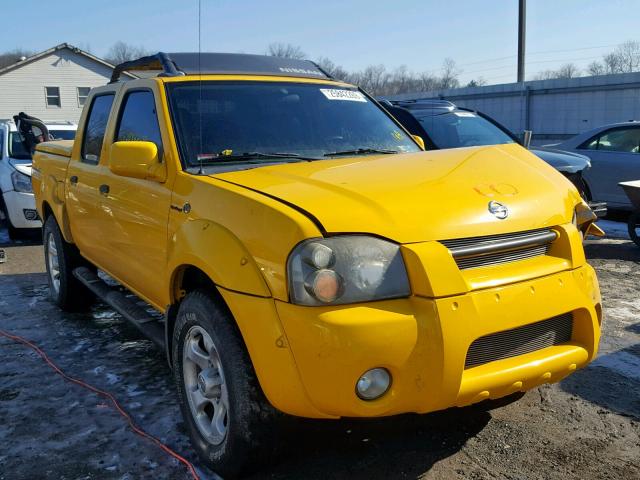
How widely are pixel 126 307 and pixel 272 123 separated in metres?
1.60

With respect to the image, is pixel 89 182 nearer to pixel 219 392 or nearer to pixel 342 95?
pixel 342 95

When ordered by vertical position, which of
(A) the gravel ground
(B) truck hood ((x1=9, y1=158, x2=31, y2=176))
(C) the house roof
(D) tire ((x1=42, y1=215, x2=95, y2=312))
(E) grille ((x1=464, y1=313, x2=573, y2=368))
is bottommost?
(A) the gravel ground

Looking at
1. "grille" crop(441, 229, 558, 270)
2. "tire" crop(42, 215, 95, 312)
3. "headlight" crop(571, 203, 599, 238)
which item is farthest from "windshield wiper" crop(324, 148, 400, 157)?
"tire" crop(42, 215, 95, 312)

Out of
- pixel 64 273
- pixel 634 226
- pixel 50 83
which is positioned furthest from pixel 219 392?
pixel 50 83

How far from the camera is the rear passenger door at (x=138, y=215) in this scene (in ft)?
11.4

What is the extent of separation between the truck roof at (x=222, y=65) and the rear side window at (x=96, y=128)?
0.43 m

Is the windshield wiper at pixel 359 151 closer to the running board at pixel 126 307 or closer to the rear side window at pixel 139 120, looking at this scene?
the rear side window at pixel 139 120

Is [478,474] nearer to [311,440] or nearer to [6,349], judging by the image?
[311,440]

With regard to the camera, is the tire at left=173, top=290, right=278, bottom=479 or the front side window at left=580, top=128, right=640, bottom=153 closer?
the tire at left=173, top=290, right=278, bottom=479

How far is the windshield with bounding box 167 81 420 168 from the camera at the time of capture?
3.53 metres

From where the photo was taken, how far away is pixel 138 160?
131 inches

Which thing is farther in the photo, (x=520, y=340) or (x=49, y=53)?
(x=49, y=53)

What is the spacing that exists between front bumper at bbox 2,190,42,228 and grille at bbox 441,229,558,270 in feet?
26.6

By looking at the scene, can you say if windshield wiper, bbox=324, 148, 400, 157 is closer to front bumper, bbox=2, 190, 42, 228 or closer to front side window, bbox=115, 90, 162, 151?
front side window, bbox=115, 90, 162, 151
